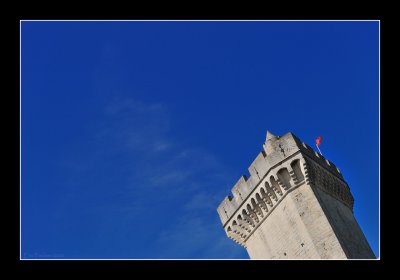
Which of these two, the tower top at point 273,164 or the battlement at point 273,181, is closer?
the battlement at point 273,181

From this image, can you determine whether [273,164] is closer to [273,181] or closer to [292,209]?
[273,181]

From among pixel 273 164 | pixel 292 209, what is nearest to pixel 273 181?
pixel 273 164

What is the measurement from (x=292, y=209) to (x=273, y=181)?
5.15ft

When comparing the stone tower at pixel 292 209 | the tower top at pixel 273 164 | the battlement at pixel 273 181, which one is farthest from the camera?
the tower top at pixel 273 164

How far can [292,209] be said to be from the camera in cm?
1862

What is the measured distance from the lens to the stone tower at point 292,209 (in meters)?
17.7

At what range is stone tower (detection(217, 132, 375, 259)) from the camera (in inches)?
695

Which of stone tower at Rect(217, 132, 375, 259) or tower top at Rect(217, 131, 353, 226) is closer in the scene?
stone tower at Rect(217, 132, 375, 259)

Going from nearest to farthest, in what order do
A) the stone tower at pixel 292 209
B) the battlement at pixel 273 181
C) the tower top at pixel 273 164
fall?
1. the stone tower at pixel 292 209
2. the battlement at pixel 273 181
3. the tower top at pixel 273 164

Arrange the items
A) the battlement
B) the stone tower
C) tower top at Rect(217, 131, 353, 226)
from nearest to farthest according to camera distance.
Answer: the stone tower, the battlement, tower top at Rect(217, 131, 353, 226)
